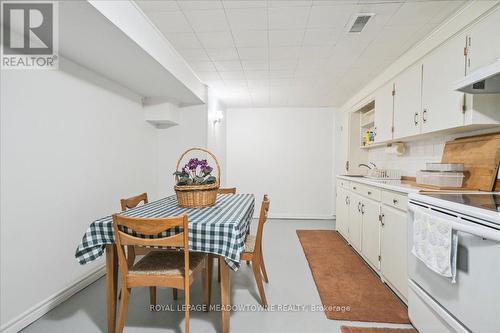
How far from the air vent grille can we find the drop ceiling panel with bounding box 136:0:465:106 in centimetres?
4

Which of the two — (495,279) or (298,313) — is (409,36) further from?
(298,313)

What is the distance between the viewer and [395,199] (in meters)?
2.11

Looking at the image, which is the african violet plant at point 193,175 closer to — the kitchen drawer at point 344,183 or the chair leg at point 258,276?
→ the chair leg at point 258,276

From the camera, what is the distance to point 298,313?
1.89m

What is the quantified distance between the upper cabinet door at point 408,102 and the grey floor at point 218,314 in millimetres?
1854

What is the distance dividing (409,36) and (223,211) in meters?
2.36

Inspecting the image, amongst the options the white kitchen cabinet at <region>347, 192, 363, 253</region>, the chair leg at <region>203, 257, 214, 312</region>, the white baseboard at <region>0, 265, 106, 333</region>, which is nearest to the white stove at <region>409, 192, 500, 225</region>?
the white kitchen cabinet at <region>347, 192, 363, 253</region>

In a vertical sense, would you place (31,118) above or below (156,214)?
above

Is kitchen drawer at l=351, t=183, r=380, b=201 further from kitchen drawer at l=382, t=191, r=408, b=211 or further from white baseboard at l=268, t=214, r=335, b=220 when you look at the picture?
white baseboard at l=268, t=214, r=335, b=220

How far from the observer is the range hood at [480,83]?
4.71ft

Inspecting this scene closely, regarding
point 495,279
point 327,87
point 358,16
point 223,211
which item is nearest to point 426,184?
point 495,279

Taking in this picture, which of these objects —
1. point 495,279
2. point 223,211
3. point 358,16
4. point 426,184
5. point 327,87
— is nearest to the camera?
point 495,279

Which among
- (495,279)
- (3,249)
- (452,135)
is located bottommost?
(3,249)

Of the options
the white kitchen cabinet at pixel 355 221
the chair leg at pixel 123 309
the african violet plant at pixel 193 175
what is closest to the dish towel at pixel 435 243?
the white kitchen cabinet at pixel 355 221
